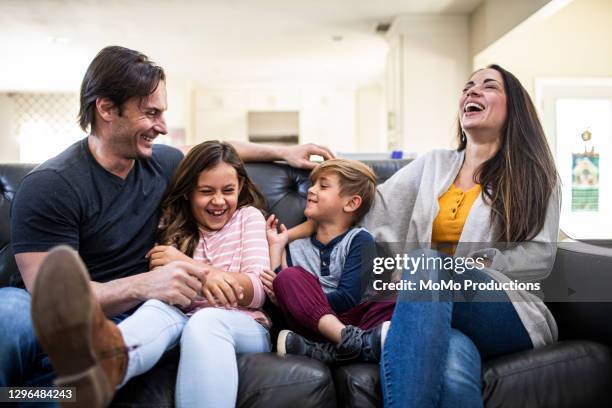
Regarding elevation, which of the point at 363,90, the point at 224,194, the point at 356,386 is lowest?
the point at 356,386

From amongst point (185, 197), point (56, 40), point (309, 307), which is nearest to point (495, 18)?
point (185, 197)

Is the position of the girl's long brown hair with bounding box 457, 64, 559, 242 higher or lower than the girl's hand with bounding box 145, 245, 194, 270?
higher

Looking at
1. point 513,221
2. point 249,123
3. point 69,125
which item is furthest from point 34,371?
point 69,125

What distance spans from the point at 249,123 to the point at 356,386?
29.2 ft

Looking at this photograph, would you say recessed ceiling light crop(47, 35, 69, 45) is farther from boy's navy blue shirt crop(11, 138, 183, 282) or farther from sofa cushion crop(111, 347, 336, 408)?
sofa cushion crop(111, 347, 336, 408)

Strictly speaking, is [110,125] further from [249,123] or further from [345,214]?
[249,123]

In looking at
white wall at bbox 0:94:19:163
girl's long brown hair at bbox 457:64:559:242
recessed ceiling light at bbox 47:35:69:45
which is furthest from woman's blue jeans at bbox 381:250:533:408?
white wall at bbox 0:94:19:163

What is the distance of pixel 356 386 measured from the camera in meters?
1.14

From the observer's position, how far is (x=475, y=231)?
58.3 inches

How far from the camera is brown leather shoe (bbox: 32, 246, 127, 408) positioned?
84 cm

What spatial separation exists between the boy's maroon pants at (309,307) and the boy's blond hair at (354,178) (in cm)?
35

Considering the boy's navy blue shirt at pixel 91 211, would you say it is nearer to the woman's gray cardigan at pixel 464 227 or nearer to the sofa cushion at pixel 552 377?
the woman's gray cardigan at pixel 464 227

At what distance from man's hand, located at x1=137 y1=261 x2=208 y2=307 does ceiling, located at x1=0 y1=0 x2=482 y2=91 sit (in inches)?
169

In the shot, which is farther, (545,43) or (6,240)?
(545,43)
